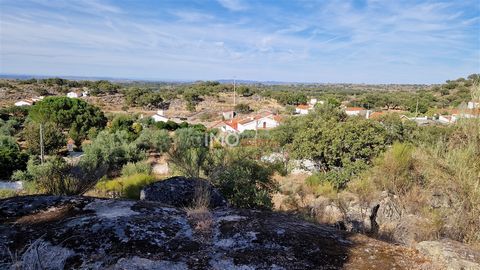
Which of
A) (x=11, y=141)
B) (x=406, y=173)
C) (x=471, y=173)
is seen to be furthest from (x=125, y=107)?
(x=471, y=173)

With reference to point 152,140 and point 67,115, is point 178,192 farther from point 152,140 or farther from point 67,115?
point 67,115

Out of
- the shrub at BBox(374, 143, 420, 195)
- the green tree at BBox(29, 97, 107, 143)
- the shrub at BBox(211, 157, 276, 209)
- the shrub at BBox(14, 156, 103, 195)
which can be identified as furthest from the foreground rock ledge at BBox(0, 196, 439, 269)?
the green tree at BBox(29, 97, 107, 143)

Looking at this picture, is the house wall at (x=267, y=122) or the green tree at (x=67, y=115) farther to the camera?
the house wall at (x=267, y=122)

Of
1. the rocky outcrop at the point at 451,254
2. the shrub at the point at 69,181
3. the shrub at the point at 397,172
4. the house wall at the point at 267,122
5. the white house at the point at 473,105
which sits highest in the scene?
the white house at the point at 473,105

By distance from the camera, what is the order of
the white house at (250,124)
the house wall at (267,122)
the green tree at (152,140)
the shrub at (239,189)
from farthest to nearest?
the house wall at (267,122) < the white house at (250,124) < the green tree at (152,140) < the shrub at (239,189)

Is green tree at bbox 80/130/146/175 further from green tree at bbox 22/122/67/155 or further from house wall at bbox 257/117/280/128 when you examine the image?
house wall at bbox 257/117/280/128

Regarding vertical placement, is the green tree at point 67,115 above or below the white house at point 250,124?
above

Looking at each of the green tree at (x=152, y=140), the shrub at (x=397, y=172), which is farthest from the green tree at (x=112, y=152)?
the shrub at (x=397, y=172)

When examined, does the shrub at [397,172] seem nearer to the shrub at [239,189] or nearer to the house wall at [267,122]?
the shrub at [239,189]
